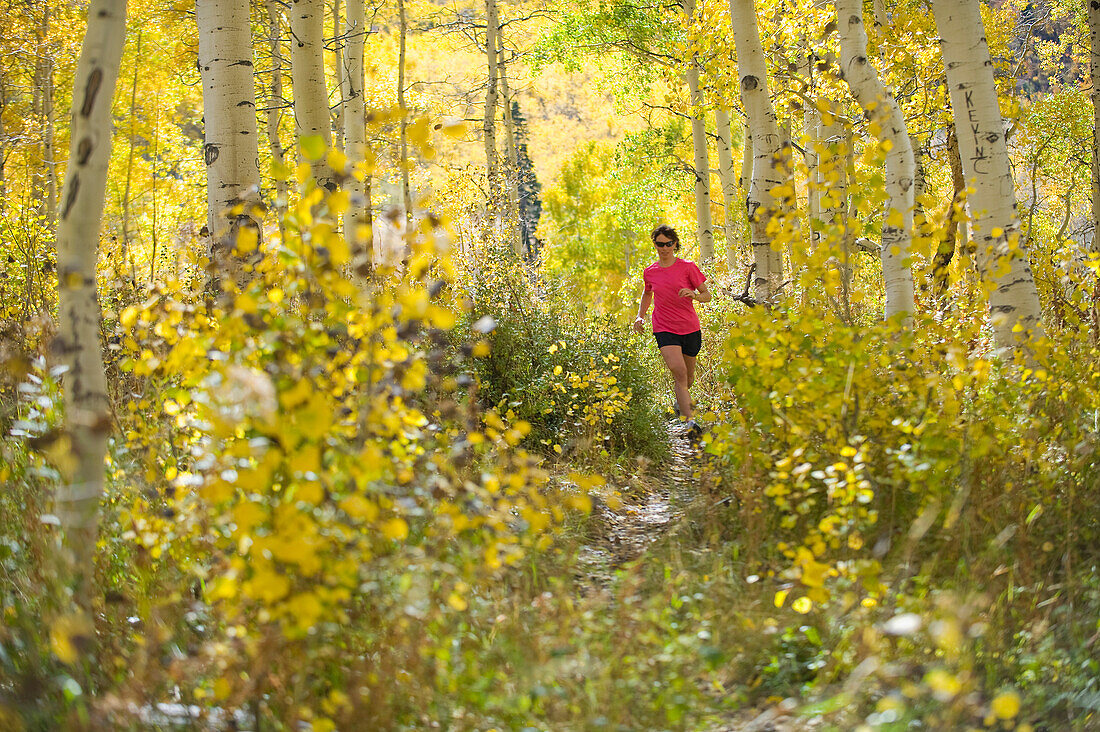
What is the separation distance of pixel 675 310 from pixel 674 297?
0.10 metres

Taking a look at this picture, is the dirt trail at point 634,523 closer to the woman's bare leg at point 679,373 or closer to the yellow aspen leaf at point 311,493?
the woman's bare leg at point 679,373

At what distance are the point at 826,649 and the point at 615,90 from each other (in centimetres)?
1234

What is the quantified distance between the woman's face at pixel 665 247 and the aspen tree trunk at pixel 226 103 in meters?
3.04

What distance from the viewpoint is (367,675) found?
6.02 ft

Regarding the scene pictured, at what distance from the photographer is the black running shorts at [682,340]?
6.08m

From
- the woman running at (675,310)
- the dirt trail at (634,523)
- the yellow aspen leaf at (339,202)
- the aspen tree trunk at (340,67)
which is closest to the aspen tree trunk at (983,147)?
the dirt trail at (634,523)

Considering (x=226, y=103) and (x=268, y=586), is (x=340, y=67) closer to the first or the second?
(x=226, y=103)

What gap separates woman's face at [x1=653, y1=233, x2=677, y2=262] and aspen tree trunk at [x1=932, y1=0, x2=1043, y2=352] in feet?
7.60

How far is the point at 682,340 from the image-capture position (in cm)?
613

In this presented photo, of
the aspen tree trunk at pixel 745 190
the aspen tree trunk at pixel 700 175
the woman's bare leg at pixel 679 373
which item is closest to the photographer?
the woman's bare leg at pixel 679 373

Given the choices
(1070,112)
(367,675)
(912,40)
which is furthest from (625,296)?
(1070,112)

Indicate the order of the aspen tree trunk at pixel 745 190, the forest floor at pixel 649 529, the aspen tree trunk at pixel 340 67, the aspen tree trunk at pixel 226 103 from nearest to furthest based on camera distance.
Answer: the forest floor at pixel 649 529
the aspen tree trunk at pixel 226 103
the aspen tree trunk at pixel 340 67
the aspen tree trunk at pixel 745 190

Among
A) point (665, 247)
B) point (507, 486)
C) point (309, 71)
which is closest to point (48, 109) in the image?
point (309, 71)

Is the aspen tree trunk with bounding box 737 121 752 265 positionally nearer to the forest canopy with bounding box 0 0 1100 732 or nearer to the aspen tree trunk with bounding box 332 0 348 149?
the aspen tree trunk with bounding box 332 0 348 149
